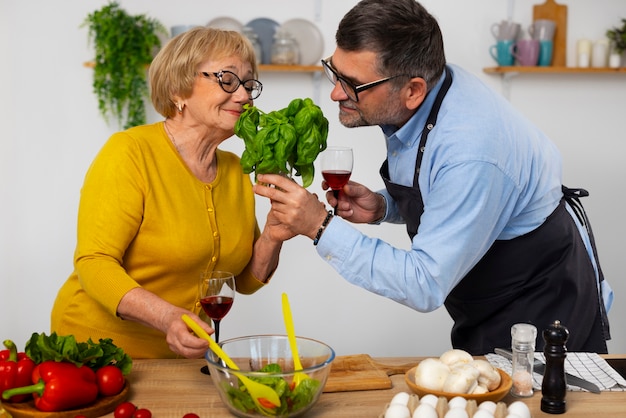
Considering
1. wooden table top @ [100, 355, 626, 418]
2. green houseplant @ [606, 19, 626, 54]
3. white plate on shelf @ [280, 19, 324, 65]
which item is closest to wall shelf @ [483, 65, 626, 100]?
green houseplant @ [606, 19, 626, 54]

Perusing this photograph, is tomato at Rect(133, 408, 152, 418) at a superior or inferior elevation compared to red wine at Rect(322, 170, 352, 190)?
inferior

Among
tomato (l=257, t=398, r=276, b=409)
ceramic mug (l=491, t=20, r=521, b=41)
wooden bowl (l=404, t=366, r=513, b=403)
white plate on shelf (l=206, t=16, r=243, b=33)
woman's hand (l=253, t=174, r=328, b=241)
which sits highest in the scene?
white plate on shelf (l=206, t=16, r=243, b=33)

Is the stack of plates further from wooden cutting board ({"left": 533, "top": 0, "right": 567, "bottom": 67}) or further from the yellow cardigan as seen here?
the yellow cardigan

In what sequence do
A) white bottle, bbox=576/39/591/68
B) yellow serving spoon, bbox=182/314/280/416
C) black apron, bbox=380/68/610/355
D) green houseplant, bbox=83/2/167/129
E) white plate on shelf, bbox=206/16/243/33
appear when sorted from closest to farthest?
yellow serving spoon, bbox=182/314/280/416 → black apron, bbox=380/68/610/355 → green houseplant, bbox=83/2/167/129 → white plate on shelf, bbox=206/16/243/33 → white bottle, bbox=576/39/591/68

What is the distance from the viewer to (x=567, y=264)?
2615 mm

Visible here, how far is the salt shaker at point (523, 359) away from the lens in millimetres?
2000

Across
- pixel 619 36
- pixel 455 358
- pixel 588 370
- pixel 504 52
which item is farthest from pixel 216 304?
pixel 619 36

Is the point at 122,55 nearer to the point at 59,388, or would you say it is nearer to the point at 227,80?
the point at 227,80

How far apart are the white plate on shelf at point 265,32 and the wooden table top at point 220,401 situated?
2.80 metres

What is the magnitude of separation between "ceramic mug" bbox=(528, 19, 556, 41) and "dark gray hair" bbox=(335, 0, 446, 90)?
2.53m

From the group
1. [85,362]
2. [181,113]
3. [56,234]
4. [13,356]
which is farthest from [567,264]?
[56,234]

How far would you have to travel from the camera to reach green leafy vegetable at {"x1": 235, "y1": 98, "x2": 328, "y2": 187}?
217 centimetres

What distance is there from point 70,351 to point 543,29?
3673 millimetres

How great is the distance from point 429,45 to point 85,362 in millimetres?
1348
